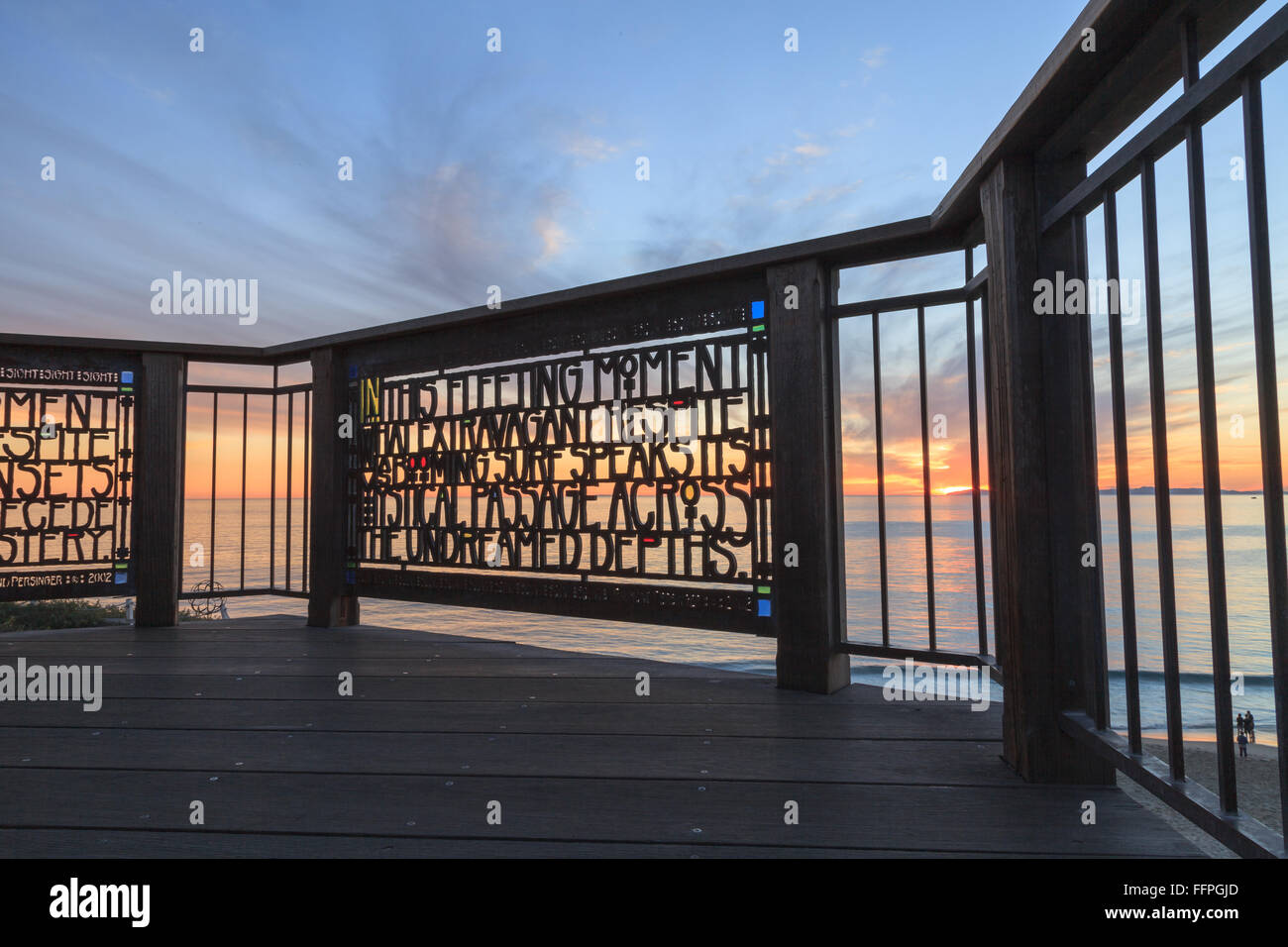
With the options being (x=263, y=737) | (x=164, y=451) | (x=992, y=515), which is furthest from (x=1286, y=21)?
(x=164, y=451)

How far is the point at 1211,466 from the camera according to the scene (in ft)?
5.61

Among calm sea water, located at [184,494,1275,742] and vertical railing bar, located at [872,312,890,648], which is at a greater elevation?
vertical railing bar, located at [872,312,890,648]

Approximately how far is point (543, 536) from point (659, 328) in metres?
1.75

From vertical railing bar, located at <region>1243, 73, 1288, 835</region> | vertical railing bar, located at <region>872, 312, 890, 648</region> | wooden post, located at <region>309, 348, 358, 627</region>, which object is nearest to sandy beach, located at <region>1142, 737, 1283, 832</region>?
vertical railing bar, located at <region>872, 312, 890, 648</region>

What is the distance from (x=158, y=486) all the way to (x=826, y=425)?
559cm

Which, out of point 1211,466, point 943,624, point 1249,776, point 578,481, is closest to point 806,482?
point 578,481

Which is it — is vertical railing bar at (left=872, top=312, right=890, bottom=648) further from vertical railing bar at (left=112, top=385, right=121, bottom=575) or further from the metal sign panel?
Result: vertical railing bar at (left=112, top=385, right=121, bottom=575)

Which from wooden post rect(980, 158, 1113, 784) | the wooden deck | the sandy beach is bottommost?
the sandy beach

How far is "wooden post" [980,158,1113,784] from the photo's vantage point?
2676 mm

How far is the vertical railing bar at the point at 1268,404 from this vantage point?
1512mm

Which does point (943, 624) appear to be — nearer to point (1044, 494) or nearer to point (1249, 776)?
point (1249, 776)

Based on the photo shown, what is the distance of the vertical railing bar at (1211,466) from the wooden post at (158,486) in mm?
6930

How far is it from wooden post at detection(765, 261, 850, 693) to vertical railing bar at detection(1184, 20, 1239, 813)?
2.29m
